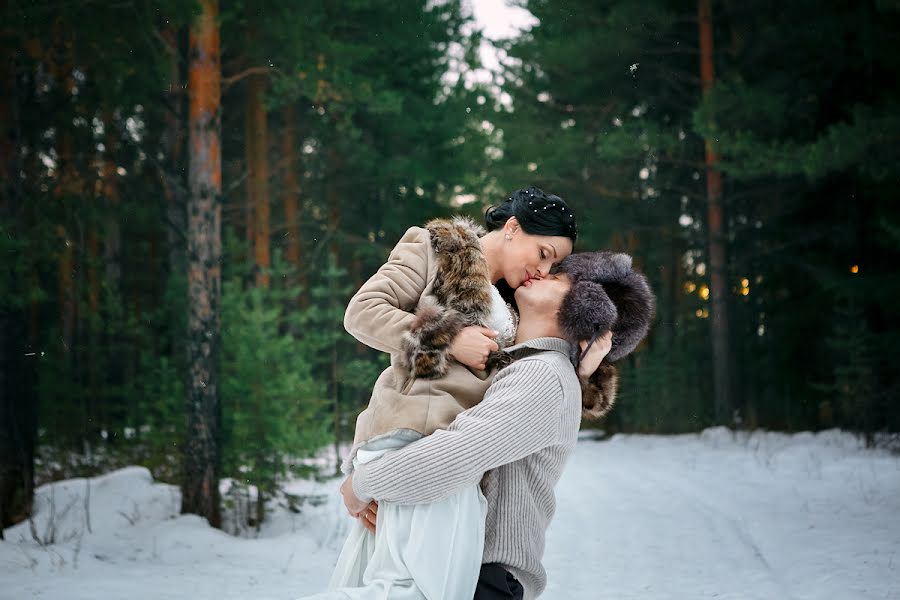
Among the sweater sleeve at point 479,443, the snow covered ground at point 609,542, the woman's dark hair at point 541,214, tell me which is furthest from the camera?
the snow covered ground at point 609,542

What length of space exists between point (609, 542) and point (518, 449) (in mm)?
6377

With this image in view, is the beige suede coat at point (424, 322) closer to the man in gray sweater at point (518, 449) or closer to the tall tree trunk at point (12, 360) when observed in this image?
the man in gray sweater at point (518, 449)

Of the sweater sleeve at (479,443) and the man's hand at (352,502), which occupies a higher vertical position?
the sweater sleeve at (479,443)

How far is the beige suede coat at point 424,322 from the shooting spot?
2.21 m

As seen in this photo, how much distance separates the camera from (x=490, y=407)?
6.82 ft

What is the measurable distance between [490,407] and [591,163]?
Answer: 17.5 meters

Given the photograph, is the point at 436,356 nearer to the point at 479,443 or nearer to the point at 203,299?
the point at 479,443

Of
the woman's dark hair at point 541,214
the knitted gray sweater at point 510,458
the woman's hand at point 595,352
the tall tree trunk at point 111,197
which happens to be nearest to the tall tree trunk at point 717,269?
the tall tree trunk at point 111,197

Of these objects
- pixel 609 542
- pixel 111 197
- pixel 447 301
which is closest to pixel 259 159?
pixel 111 197

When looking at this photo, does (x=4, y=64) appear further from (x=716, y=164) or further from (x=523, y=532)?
(x=716, y=164)

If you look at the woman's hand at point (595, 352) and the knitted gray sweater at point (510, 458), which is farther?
the woman's hand at point (595, 352)

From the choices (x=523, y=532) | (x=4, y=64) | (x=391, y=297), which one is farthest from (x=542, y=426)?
(x=4, y=64)

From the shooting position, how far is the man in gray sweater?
79.7 inches

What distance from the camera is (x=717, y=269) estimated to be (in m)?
16.6
